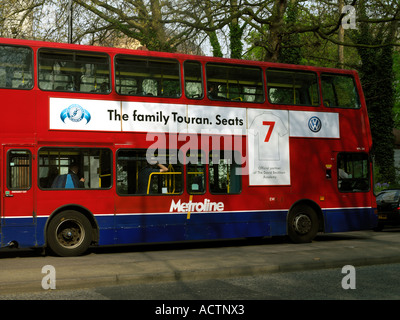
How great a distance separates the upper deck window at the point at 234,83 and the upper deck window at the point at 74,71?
8.02ft

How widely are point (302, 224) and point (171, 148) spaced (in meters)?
3.93

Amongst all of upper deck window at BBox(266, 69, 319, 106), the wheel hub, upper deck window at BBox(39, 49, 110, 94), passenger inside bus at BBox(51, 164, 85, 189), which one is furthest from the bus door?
the wheel hub

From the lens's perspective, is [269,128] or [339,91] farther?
[339,91]

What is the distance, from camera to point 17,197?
11.6 meters

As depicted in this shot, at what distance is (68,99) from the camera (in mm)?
12195

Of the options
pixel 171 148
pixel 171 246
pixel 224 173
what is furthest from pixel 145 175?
pixel 171 246

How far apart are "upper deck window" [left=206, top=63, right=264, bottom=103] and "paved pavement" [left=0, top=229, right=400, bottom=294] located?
3482 millimetres

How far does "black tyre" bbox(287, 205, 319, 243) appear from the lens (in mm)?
14736

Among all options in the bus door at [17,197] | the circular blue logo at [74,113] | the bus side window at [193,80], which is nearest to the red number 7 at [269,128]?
the bus side window at [193,80]

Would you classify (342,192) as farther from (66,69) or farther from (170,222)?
(66,69)

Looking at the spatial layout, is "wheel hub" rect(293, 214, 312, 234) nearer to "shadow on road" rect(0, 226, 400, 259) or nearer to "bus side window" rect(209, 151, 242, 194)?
"shadow on road" rect(0, 226, 400, 259)

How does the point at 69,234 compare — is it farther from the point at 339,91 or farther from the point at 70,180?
the point at 339,91

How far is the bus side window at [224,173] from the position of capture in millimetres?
13680
